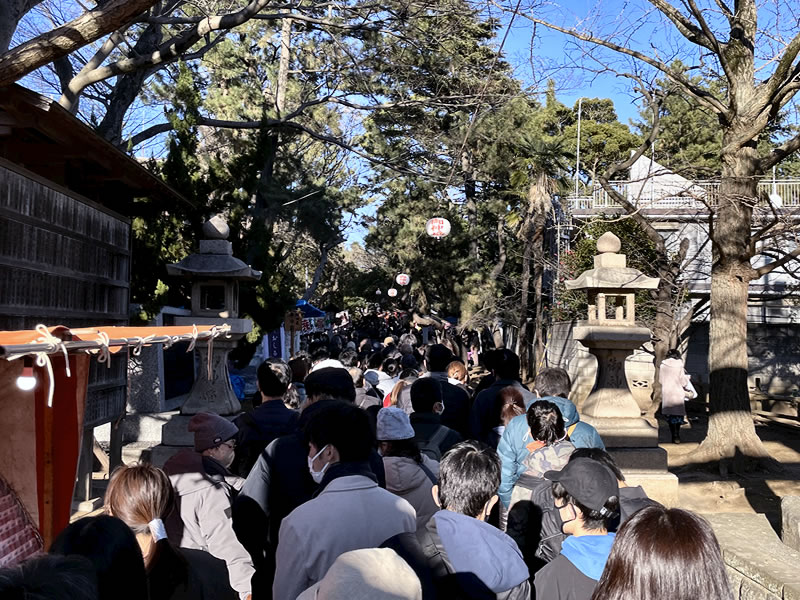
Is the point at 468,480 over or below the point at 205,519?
over

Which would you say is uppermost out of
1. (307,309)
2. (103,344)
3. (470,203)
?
(470,203)

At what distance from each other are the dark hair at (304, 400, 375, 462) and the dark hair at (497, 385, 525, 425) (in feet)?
8.68

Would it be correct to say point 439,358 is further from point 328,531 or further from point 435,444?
point 328,531

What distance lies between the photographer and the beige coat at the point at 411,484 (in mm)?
3814

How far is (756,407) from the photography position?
17.9 metres

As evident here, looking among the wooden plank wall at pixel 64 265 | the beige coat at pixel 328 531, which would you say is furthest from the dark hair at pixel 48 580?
the wooden plank wall at pixel 64 265

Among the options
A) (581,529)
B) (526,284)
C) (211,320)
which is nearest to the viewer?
(581,529)

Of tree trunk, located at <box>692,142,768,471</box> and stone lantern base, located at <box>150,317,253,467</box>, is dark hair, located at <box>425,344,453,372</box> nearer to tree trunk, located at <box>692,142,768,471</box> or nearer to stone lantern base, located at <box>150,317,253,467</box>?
stone lantern base, located at <box>150,317,253,467</box>

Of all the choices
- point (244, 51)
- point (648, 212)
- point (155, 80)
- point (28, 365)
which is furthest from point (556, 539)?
point (648, 212)

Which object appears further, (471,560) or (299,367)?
(299,367)

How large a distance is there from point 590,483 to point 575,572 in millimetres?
385

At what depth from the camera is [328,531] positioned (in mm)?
2602

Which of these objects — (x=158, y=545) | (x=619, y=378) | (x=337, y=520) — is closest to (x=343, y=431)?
(x=337, y=520)

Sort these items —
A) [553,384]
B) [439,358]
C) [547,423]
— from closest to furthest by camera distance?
[547,423] < [553,384] < [439,358]
